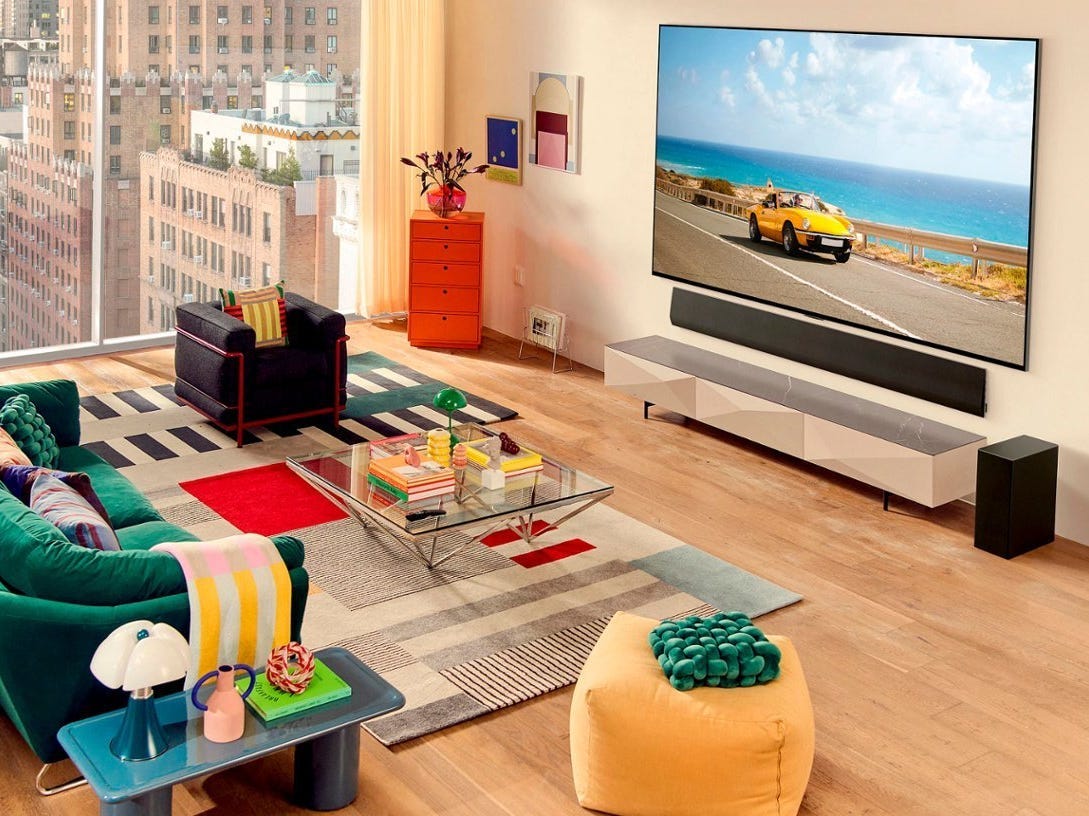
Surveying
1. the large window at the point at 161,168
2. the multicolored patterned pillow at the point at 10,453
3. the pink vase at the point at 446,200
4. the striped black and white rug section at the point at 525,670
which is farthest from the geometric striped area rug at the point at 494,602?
the large window at the point at 161,168

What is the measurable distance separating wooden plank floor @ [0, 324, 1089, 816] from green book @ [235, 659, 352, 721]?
0.41 meters

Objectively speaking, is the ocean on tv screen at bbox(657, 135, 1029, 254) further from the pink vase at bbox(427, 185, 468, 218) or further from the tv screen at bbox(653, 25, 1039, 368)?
the pink vase at bbox(427, 185, 468, 218)

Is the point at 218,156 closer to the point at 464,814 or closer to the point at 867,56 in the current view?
the point at 867,56

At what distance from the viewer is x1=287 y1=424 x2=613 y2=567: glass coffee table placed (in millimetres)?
5121

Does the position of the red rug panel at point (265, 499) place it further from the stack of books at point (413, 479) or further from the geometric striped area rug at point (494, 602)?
the stack of books at point (413, 479)

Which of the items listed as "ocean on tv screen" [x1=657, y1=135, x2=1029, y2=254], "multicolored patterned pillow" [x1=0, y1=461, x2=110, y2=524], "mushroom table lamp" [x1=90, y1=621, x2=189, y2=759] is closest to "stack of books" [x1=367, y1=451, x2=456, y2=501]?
"multicolored patterned pillow" [x1=0, y1=461, x2=110, y2=524]

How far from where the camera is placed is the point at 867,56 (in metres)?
6.34

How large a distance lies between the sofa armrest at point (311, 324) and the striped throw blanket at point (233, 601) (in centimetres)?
320

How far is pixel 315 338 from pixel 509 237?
2281mm

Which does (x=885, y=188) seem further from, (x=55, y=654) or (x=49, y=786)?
(x=49, y=786)

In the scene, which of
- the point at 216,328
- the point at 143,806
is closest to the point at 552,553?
the point at 216,328

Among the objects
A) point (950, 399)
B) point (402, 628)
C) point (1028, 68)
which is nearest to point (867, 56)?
point (1028, 68)

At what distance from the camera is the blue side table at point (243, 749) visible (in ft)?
10.8

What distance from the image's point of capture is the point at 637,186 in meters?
7.88
